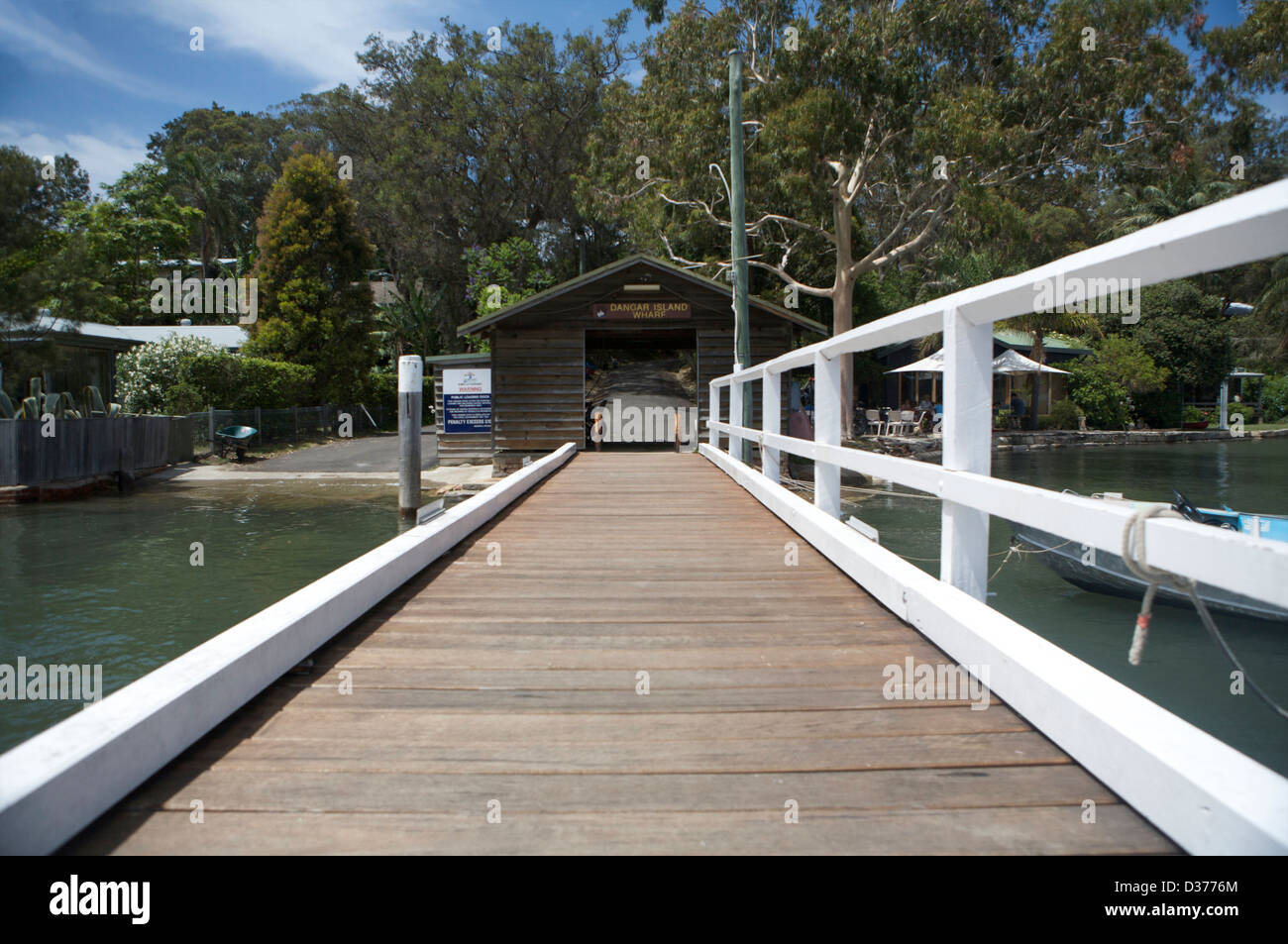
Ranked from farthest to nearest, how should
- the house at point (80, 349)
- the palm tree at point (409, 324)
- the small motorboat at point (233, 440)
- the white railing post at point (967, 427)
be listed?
the palm tree at point (409, 324), the small motorboat at point (233, 440), the house at point (80, 349), the white railing post at point (967, 427)

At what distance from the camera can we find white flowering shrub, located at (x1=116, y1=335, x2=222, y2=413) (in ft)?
81.5

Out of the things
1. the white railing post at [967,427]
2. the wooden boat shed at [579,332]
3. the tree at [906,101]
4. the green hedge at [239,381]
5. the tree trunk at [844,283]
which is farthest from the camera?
the tree trunk at [844,283]

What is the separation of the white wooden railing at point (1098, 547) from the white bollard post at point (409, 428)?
22.4ft

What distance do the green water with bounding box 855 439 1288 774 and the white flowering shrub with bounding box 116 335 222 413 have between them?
733 inches

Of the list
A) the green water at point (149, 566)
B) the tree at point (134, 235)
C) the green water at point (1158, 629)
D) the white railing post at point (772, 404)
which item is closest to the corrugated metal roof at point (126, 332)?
the green water at point (149, 566)

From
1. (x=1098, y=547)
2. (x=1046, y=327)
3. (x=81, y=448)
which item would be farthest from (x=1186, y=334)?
(x=1098, y=547)

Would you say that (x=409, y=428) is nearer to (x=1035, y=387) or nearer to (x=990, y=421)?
(x=990, y=421)

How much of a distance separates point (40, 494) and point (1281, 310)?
41948mm

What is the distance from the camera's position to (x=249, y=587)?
11.1 meters

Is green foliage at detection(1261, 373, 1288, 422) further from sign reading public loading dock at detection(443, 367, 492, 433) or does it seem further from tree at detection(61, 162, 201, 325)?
tree at detection(61, 162, 201, 325)

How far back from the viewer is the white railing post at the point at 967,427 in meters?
3.14

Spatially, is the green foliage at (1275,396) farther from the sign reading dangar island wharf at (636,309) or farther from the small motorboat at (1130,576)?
the small motorboat at (1130,576)

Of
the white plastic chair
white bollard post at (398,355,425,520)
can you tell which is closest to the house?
white bollard post at (398,355,425,520)

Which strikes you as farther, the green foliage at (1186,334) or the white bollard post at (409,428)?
the green foliage at (1186,334)
